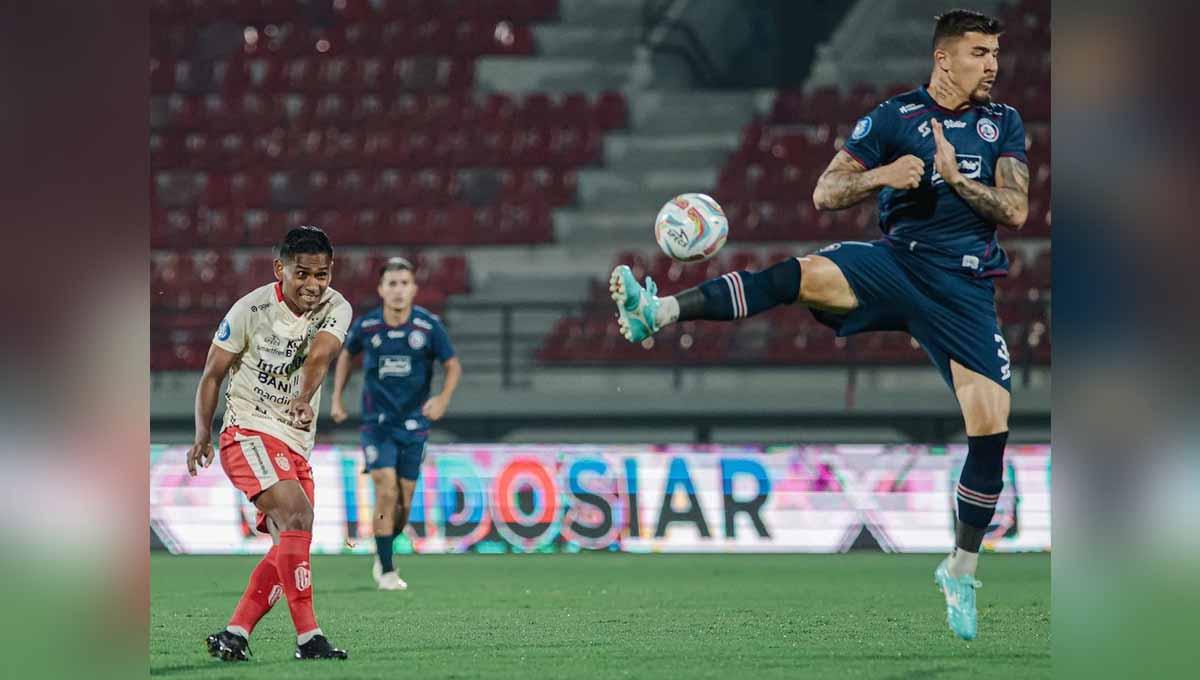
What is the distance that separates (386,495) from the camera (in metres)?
10.1

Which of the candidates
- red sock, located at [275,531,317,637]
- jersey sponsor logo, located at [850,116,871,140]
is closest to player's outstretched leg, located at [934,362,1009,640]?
jersey sponsor logo, located at [850,116,871,140]

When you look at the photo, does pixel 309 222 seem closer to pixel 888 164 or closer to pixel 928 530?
pixel 928 530

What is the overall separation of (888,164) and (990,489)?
4.50 ft

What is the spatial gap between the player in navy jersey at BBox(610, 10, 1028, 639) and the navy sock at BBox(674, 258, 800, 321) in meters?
0.11

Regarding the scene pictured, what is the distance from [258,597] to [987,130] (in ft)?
11.1

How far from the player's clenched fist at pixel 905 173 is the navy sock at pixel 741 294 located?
48 cm

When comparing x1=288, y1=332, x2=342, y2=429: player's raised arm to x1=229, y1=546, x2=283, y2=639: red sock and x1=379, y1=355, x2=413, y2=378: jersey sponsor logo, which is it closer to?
x1=229, y1=546, x2=283, y2=639: red sock

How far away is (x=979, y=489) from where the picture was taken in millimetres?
6125

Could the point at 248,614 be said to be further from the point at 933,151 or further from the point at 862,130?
the point at 933,151

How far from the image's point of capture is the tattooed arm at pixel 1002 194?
5793 millimetres

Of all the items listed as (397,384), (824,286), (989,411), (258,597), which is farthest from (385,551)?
(989,411)

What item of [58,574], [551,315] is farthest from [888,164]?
[551,315]

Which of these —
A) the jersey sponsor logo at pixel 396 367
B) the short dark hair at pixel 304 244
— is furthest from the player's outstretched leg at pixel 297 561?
the jersey sponsor logo at pixel 396 367

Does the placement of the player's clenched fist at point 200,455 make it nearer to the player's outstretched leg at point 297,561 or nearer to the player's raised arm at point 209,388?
the player's raised arm at point 209,388
